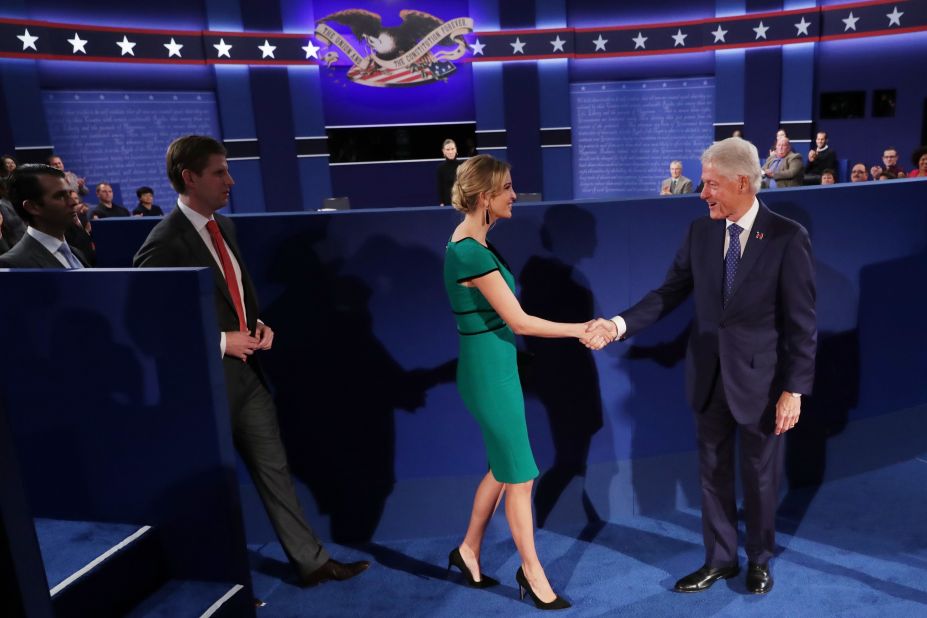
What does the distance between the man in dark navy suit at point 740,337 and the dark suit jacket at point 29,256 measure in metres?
1.95

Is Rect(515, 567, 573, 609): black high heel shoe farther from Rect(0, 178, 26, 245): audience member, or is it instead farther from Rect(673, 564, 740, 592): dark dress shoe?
Rect(0, 178, 26, 245): audience member

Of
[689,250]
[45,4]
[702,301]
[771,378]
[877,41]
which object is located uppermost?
[45,4]

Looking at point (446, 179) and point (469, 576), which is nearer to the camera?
point (469, 576)

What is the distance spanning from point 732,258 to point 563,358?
0.97 metres

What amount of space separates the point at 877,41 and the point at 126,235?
11.0 m

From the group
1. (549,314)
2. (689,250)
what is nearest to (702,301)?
(689,250)

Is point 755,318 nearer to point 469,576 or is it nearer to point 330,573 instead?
point 469,576

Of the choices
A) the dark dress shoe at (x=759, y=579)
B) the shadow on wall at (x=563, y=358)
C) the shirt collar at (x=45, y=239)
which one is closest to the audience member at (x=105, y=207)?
the shirt collar at (x=45, y=239)

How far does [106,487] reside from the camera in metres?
2.33

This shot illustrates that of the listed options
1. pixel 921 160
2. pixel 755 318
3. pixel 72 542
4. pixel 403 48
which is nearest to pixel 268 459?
pixel 72 542

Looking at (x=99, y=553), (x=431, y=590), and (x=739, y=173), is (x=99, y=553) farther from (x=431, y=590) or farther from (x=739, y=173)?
(x=739, y=173)

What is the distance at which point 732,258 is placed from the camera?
2488 millimetres

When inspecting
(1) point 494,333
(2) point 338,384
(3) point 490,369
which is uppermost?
(1) point 494,333

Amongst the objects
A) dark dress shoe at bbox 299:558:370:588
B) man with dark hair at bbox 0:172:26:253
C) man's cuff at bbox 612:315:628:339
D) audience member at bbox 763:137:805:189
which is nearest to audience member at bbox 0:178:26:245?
man with dark hair at bbox 0:172:26:253
